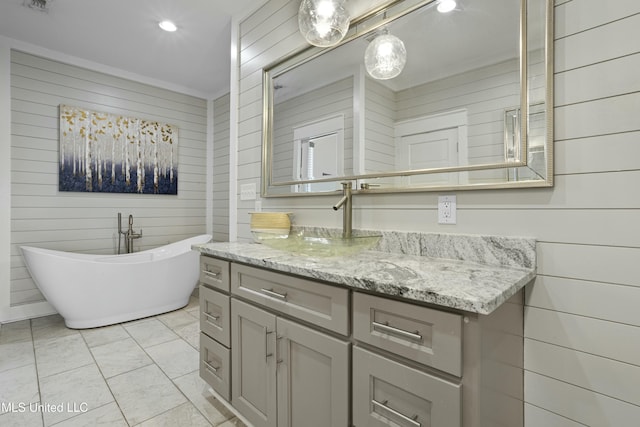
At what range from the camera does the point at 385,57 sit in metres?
1.56

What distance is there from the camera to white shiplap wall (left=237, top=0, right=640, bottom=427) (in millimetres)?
931

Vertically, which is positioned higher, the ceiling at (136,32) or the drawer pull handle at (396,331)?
the ceiling at (136,32)

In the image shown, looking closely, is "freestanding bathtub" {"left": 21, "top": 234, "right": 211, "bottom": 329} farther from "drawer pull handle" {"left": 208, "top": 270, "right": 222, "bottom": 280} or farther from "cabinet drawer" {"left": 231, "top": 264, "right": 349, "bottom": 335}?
"cabinet drawer" {"left": 231, "top": 264, "right": 349, "bottom": 335}

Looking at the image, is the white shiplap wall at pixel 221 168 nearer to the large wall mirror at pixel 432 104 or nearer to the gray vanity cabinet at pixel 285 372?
the large wall mirror at pixel 432 104

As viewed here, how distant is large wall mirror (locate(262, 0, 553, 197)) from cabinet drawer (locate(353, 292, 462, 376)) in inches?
25.4

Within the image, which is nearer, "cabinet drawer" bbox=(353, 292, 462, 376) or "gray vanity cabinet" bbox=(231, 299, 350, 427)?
"cabinet drawer" bbox=(353, 292, 462, 376)

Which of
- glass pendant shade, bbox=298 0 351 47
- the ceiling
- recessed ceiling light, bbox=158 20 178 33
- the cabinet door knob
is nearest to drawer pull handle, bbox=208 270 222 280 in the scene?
the cabinet door knob

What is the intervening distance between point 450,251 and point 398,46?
1.01m

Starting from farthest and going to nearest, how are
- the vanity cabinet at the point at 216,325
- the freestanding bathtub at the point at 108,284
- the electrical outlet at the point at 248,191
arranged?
the freestanding bathtub at the point at 108,284 → the electrical outlet at the point at 248,191 → the vanity cabinet at the point at 216,325

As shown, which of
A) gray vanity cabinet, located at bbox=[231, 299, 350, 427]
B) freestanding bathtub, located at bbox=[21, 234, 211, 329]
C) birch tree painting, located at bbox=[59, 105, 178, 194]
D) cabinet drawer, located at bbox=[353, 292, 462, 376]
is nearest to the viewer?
cabinet drawer, located at bbox=[353, 292, 462, 376]

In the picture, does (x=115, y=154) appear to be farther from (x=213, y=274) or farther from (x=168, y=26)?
(x=213, y=274)

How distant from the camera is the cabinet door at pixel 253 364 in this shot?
4.25 feet

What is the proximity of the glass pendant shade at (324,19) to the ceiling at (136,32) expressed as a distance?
118cm

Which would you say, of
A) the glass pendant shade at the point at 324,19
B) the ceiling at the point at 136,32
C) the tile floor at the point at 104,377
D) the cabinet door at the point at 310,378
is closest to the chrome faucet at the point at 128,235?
the tile floor at the point at 104,377
